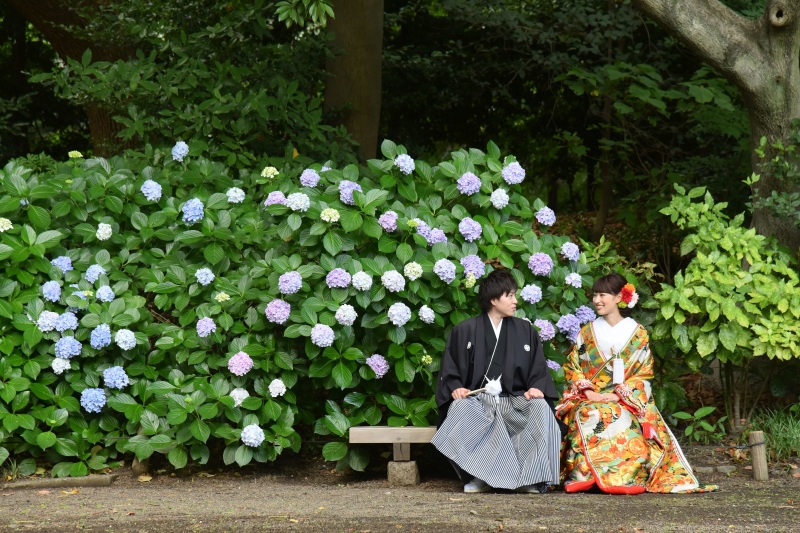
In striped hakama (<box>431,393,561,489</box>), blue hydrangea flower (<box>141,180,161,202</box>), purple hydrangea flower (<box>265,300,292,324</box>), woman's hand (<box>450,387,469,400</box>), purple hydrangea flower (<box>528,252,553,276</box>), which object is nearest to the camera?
striped hakama (<box>431,393,561,489</box>)

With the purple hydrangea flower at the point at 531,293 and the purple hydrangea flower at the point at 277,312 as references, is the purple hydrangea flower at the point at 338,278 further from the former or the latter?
the purple hydrangea flower at the point at 531,293

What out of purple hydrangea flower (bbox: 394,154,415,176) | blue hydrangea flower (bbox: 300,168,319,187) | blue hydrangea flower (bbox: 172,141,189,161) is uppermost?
blue hydrangea flower (bbox: 172,141,189,161)

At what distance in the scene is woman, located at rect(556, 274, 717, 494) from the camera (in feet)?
15.4

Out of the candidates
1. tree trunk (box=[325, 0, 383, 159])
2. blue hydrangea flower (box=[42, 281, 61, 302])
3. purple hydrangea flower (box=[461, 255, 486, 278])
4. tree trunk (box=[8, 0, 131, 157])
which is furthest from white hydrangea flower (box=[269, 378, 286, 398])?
tree trunk (box=[8, 0, 131, 157])

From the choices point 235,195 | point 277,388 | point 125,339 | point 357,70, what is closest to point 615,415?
point 277,388

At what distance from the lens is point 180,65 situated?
6543 mm

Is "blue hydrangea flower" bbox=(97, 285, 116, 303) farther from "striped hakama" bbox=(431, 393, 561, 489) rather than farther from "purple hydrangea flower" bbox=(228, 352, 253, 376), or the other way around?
"striped hakama" bbox=(431, 393, 561, 489)

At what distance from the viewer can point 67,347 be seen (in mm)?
4922

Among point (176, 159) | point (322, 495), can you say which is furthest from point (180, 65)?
point (322, 495)

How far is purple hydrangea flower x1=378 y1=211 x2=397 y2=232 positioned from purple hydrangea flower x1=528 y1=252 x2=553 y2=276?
79 cm

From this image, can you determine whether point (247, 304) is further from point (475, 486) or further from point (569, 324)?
point (569, 324)

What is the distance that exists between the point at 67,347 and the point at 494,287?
2.17m

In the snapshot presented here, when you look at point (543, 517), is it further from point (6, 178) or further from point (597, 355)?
point (6, 178)

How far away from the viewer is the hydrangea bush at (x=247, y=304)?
492 cm
